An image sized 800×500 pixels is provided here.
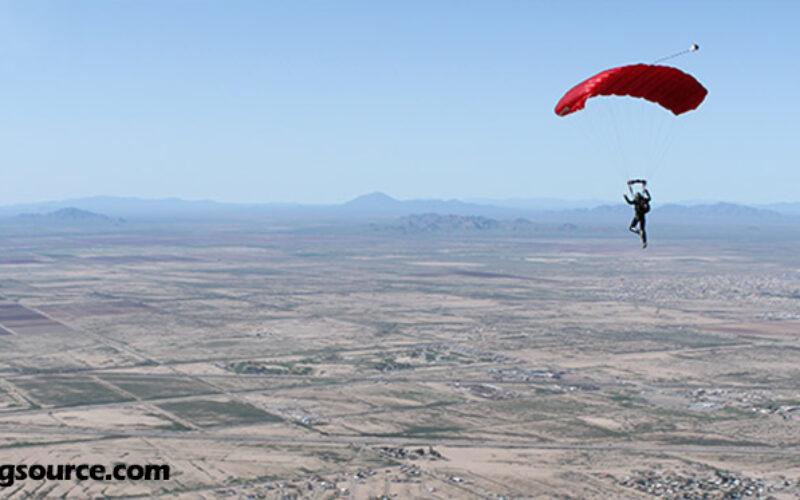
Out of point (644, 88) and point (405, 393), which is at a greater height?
point (644, 88)

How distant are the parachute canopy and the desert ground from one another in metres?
15.8

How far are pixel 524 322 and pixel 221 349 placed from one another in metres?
33.0

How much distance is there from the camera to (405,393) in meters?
58.5

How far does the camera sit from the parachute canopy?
32281 millimetres

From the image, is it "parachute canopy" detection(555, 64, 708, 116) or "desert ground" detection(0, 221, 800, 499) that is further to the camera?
"desert ground" detection(0, 221, 800, 499)

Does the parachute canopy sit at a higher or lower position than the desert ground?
higher

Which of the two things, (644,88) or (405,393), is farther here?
(405,393)

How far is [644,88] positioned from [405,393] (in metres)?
30.0

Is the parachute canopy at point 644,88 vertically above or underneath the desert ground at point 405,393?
above

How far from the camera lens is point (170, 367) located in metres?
67.6

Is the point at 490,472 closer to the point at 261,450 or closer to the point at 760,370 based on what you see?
the point at 261,450

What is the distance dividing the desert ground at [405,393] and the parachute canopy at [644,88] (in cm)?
1582

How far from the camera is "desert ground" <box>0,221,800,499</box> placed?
41.3 m

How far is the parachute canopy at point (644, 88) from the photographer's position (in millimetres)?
32281
